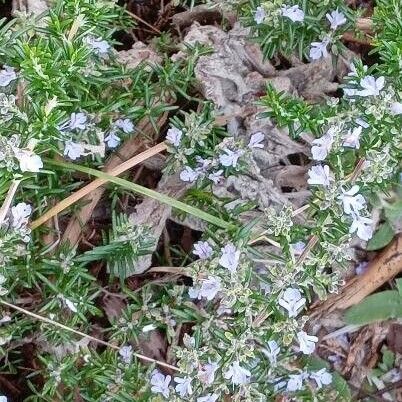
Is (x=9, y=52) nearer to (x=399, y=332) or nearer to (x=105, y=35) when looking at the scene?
(x=105, y=35)

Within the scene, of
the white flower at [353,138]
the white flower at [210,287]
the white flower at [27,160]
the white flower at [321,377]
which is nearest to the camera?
the white flower at [27,160]

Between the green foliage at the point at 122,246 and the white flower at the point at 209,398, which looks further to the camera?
the green foliage at the point at 122,246

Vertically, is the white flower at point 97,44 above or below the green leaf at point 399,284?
above

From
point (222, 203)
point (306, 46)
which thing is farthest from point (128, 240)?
point (306, 46)

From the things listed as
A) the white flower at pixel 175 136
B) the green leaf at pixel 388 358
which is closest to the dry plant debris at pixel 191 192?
the white flower at pixel 175 136

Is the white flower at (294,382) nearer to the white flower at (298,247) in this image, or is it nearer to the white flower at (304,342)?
the white flower at (304,342)

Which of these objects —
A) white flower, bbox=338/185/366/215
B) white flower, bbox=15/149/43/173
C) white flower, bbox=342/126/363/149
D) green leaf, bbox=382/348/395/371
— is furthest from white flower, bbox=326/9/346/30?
green leaf, bbox=382/348/395/371

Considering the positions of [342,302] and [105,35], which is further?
[342,302]
